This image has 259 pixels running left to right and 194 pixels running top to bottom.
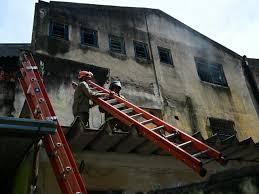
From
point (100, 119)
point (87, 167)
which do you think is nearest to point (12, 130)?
point (87, 167)

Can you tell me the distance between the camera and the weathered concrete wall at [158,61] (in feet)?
42.5

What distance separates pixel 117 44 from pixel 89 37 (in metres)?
1.26

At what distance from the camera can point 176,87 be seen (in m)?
14.5

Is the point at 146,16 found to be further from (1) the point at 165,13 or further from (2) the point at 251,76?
(2) the point at 251,76

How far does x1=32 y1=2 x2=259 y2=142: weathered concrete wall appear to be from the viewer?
13.0 meters

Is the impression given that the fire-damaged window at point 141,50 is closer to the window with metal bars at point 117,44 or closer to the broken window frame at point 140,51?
the broken window frame at point 140,51

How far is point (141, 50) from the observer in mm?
14750

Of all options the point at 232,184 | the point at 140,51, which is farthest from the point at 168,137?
the point at 140,51

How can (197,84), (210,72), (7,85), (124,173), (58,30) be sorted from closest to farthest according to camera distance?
(124,173) < (7,85) < (58,30) < (197,84) < (210,72)

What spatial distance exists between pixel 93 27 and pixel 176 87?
4.24 m

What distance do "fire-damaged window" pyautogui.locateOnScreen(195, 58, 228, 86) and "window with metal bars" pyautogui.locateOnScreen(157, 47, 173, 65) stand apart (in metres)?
1.58

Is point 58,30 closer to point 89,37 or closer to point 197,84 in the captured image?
point 89,37

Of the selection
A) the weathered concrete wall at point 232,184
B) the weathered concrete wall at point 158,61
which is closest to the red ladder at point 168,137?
the weathered concrete wall at point 232,184

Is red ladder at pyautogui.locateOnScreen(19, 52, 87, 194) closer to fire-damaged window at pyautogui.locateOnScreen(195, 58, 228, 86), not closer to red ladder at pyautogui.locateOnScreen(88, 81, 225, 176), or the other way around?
red ladder at pyautogui.locateOnScreen(88, 81, 225, 176)
